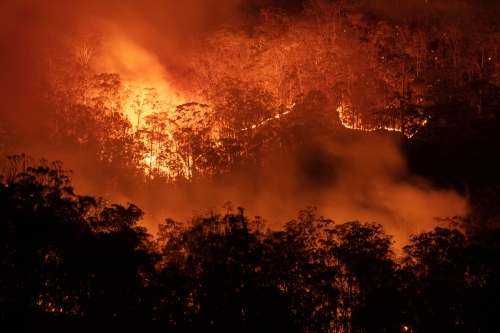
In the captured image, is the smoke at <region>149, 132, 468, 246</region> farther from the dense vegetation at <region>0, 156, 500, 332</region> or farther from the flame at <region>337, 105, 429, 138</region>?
the dense vegetation at <region>0, 156, 500, 332</region>

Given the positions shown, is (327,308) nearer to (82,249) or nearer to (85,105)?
(82,249)

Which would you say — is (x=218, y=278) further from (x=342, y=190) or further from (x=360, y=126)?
(x=360, y=126)

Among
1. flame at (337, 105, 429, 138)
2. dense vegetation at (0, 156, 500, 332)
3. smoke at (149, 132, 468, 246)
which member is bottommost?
dense vegetation at (0, 156, 500, 332)

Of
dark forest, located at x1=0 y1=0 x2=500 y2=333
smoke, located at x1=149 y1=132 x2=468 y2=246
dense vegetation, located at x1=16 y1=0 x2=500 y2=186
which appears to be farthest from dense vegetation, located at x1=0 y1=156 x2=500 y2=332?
dense vegetation, located at x1=16 y1=0 x2=500 y2=186

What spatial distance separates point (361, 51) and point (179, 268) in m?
20.4

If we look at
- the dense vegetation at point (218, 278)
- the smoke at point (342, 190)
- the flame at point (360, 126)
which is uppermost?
the flame at point (360, 126)

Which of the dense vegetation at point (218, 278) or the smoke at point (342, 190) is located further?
the smoke at point (342, 190)

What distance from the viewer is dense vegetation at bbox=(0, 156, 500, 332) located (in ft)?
48.1

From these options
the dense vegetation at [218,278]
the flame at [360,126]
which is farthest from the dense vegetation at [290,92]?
the dense vegetation at [218,278]

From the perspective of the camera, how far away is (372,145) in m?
30.1

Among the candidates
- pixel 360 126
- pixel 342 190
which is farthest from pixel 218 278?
pixel 360 126

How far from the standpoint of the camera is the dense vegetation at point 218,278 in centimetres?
1467

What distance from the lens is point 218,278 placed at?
1580 cm

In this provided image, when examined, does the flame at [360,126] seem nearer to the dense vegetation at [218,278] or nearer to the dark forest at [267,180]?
the dark forest at [267,180]
